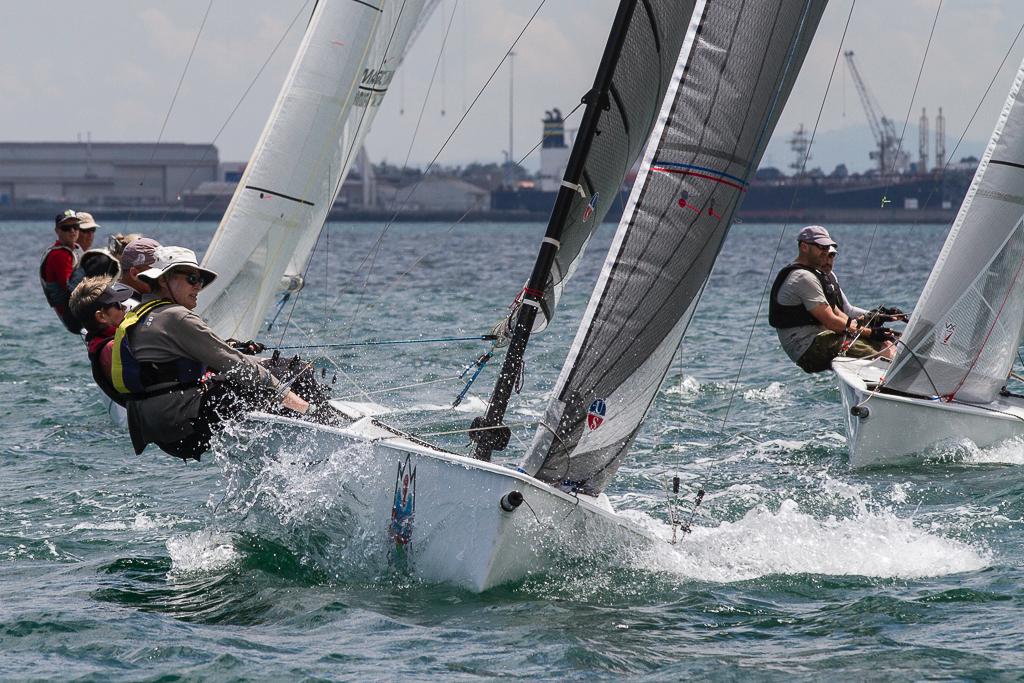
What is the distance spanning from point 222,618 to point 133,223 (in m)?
100

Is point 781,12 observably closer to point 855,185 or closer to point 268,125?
point 268,125

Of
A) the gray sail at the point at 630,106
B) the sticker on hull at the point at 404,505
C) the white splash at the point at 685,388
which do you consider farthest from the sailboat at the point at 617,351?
the white splash at the point at 685,388

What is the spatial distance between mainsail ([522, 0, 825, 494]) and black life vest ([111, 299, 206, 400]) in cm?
150

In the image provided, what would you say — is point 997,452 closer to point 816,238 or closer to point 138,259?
point 816,238

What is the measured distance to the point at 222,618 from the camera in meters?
5.42

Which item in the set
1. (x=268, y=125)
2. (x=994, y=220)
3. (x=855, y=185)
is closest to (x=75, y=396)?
(x=268, y=125)

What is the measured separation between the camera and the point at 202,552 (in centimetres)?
624

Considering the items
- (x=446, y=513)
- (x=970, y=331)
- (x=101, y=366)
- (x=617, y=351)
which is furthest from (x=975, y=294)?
(x=101, y=366)

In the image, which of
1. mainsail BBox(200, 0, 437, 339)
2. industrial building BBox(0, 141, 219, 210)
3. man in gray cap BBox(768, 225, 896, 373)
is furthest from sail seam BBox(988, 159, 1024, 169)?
industrial building BBox(0, 141, 219, 210)

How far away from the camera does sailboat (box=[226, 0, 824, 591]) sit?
5492 millimetres

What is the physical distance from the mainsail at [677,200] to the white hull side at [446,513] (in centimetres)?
30

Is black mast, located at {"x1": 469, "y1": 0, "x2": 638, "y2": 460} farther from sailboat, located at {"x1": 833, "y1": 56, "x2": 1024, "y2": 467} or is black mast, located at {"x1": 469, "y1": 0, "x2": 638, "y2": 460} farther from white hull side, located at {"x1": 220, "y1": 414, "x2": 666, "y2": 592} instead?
sailboat, located at {"x1": 833, "y1": 56, "x2": 1024, "y2": 467}

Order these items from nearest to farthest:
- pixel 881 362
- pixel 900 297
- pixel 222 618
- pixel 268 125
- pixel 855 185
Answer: pixel 222 618
pixel 881 362
pixel 268 125
pixel 900 297
pixel 855 185

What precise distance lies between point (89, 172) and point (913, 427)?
115m
